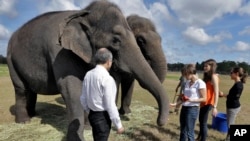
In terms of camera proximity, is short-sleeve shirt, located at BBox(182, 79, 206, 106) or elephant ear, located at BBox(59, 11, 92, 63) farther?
elephant ear, located at BBox(59, 11, 92, 63)

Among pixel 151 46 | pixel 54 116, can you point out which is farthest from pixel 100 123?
pixel 54 116

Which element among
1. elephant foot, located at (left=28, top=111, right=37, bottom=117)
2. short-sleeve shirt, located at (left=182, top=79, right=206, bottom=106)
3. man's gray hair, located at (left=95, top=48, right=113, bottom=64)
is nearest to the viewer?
man's gray hair, located at (left=95, top=48, right=113, bottom=64)

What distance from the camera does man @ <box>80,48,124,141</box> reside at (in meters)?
4.14

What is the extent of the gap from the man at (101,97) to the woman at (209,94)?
2.75m

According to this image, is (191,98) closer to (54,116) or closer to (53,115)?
(54,116)

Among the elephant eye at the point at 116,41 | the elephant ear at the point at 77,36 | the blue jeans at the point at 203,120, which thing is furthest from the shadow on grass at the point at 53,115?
the blue jeans at the point at 203,120

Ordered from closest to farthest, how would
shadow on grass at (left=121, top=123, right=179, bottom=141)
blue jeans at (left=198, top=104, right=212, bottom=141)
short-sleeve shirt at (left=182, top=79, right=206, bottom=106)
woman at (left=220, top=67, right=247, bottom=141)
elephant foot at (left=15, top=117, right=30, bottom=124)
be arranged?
1. short-sleeve shirt at (left=182, top=79, right=206, bottom=106)
2. blue jeans at (left=198, top=104, right=212, bottom=141)
3. woman at (left=220, top=67, right=247, bottom=141)
4. shadow on grass at (left=121, top=123, right=179, bottom=141)
5. elephant foot at (left=15, top=117, right=30, bottom=124)

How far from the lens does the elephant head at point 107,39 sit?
6.27 metres

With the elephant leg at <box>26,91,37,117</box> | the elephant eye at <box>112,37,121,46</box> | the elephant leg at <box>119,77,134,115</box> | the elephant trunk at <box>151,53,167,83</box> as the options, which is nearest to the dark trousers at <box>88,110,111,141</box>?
the elephant eye at <box>112,37,121,46</box>

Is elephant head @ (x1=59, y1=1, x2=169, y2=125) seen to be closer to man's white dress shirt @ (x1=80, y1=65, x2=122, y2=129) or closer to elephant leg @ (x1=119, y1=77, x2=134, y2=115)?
man's white dress shirt @ (x1=80, y1=65, x2=122, y2=129)

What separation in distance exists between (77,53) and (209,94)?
112 inches

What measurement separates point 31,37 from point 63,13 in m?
0.95

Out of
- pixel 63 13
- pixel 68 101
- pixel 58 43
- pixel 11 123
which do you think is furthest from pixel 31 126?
pixel 63 13

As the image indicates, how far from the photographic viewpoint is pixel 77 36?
6645 millimetres
